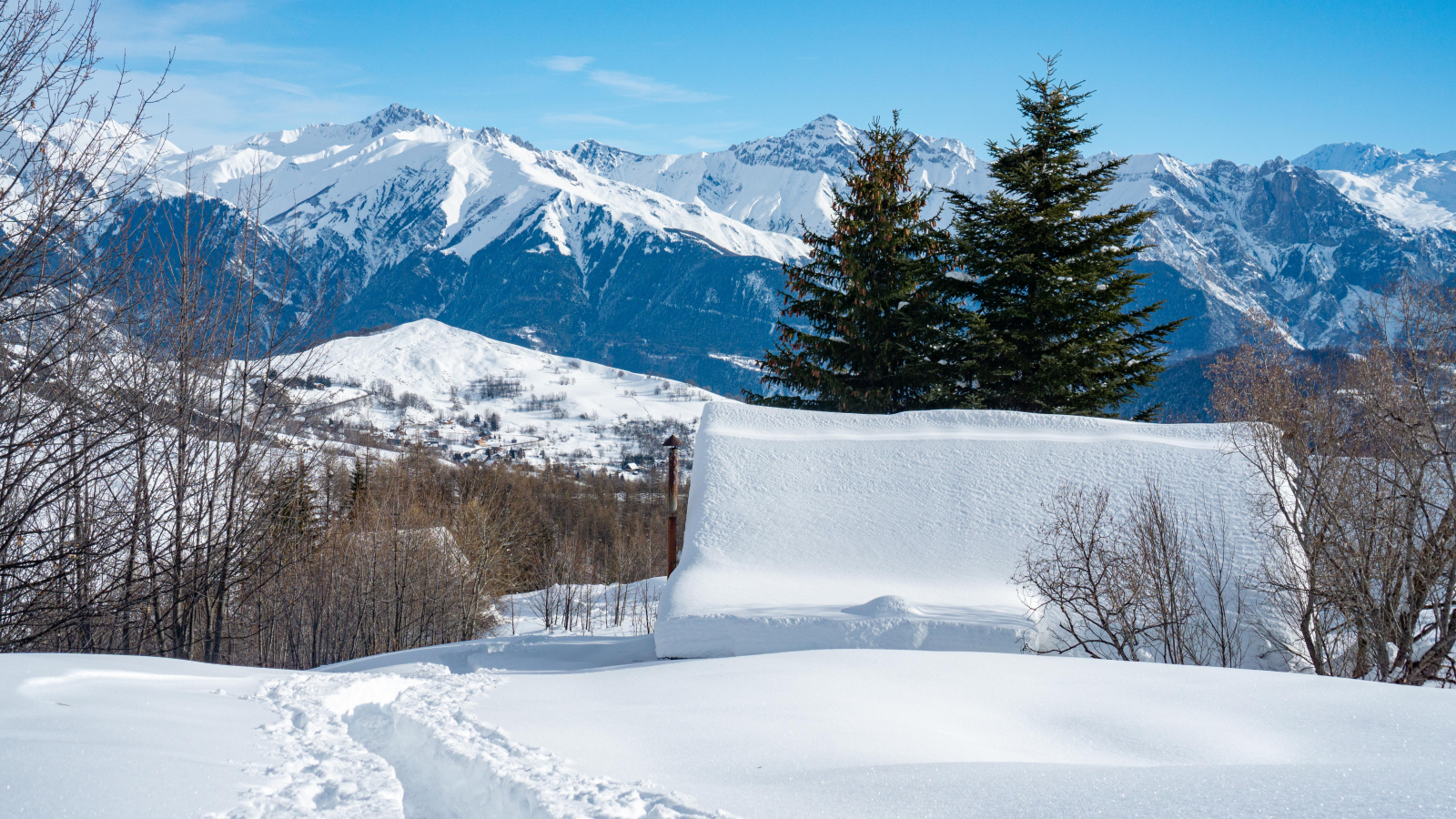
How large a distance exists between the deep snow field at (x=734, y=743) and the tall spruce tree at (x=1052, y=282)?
14.5 meters

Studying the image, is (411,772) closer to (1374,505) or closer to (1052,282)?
(1374,505)

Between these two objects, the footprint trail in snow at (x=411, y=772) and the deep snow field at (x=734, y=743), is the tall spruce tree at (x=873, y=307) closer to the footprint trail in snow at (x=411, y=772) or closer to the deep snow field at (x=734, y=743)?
the deep snow field at (x=734, y=743)

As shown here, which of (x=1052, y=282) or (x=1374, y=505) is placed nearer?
(x=1374, y=505)

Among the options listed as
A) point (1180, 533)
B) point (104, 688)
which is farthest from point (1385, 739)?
point (104, 688)

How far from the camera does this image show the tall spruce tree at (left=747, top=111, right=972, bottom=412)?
72.0 feet

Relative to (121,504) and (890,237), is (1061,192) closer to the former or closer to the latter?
(890,237)

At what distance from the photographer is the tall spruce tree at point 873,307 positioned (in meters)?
22.0

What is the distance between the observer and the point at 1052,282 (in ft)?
68.3

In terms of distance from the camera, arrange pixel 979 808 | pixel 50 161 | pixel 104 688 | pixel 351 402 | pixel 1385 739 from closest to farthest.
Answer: pixel 979 808 < pixel 1385 739 < pixel 104 688 < pixel 50 161 < pixel 351 402

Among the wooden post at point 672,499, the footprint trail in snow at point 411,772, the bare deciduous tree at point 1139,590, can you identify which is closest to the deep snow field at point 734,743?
the footprint trail in snow at point 411,772

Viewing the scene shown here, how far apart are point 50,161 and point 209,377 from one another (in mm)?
4193

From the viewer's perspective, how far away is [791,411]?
14133 mm

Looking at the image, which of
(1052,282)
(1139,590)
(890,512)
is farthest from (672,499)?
(1052,282)

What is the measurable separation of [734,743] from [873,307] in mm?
17860
